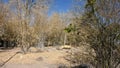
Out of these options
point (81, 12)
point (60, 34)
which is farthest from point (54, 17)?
point (81, 12)

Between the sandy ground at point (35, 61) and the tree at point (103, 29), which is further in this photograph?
the sandy ground at point (35, 61)

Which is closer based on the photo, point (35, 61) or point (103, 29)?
point (103, 29)

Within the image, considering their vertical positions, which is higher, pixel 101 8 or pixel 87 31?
pixel 101 8

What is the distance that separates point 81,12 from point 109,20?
1.54 meters

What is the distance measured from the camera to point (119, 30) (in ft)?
21.6

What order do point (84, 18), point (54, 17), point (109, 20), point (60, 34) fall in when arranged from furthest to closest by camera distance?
1. point (60, 34)
2. point (54, 17)
3. point (84, 18)
4. point (109, 20)

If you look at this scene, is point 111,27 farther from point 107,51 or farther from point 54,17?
point 54,17

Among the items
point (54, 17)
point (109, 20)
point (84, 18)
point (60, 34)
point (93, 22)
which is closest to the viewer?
point (109, 20)

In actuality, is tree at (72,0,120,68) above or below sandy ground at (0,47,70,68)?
above

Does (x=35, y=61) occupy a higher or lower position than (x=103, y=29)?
lower

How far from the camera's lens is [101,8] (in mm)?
6777

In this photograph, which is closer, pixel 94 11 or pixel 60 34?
pixel 94 11

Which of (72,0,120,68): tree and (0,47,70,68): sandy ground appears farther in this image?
(0,47,70,68): sandy ground

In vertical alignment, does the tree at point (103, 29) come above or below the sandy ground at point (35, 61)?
above
